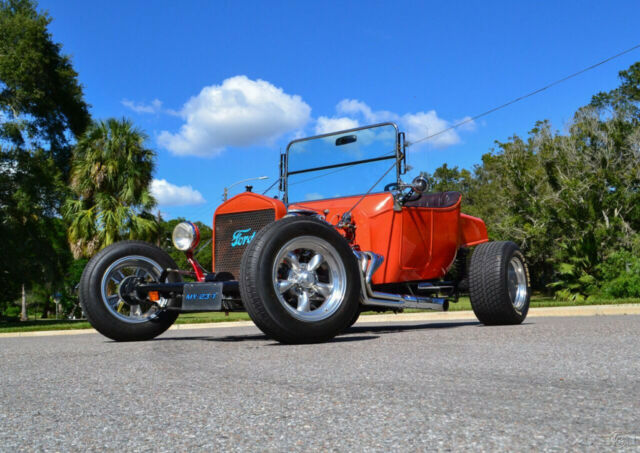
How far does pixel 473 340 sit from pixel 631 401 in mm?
2602

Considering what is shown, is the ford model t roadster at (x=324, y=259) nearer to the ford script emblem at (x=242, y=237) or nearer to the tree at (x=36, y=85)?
the ford script emblem at (x=242, y=237)

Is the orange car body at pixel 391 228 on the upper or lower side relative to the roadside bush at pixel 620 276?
upper

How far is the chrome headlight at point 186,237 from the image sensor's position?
577 cm

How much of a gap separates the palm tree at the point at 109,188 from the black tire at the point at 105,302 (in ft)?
55.1

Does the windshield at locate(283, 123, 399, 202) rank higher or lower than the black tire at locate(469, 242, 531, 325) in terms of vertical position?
higher

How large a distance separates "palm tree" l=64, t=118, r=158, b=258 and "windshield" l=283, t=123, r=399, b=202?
16.2 meters

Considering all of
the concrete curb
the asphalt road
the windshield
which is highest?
→ the windshield

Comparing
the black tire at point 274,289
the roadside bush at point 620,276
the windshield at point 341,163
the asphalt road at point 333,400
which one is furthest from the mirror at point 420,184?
the roadside bush at point 620,276

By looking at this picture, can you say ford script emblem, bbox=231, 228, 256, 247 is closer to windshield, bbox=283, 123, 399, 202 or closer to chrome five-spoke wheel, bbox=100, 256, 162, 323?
chrome five-spoke wheel, bbox=100, 256, 162, 323

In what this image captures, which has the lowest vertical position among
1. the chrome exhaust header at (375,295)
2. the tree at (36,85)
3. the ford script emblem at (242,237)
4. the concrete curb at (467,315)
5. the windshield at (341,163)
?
the concrete curb at (467,315)

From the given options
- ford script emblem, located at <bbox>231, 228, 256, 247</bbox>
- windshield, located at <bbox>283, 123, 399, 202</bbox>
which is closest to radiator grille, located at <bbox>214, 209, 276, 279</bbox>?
ford script emblem, located at <bbox>231, 228, 256, 247</bbox>

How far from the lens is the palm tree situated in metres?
22.6

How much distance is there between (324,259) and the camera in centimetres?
521

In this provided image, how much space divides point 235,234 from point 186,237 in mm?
509
